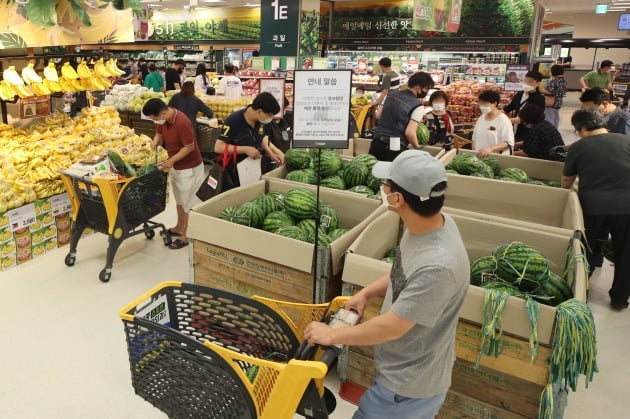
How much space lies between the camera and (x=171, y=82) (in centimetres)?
1038

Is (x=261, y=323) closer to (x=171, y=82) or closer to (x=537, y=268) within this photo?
(x=537, y=268)

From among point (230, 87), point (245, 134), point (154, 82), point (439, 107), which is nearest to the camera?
point (245, 134)

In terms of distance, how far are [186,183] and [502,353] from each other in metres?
3.37

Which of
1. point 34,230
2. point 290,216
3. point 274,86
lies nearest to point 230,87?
point 274,86

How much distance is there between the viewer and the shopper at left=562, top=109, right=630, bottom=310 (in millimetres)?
3479

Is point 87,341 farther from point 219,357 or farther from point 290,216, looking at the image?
point 219,357

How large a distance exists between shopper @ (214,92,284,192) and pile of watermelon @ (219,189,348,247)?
Answer: 2.87ft

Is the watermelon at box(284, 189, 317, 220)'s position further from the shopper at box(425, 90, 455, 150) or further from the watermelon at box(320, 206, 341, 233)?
the shopper at box(425, 90, 455, 150)

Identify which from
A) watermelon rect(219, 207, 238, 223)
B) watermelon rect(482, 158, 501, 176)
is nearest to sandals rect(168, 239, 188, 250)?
watermelon rect(219, 207, 238, 223)

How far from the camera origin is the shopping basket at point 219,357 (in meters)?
1.52

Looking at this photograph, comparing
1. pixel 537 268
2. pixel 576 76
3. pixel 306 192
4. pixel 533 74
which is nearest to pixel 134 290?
pixel 306 192

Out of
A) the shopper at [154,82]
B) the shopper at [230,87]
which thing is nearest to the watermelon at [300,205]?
the shopper at [230,87]

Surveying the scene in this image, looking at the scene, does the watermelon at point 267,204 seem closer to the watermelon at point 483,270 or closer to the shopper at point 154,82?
the watermelon at point 483,270

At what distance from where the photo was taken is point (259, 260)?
2744 mm
